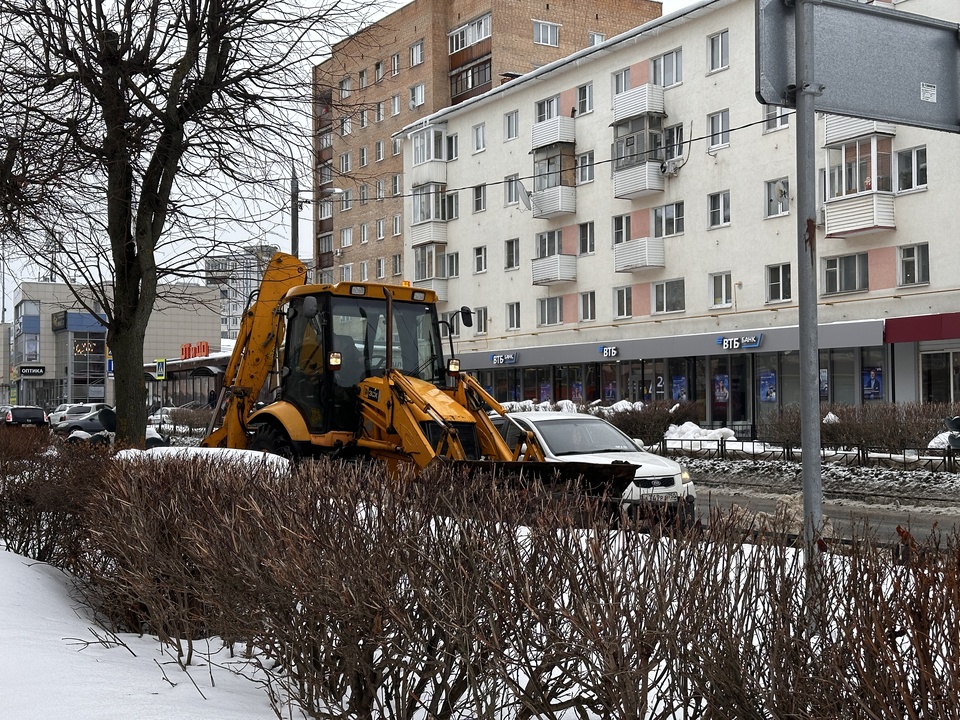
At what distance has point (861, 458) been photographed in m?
21.0

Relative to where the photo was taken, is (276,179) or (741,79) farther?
(741,79)

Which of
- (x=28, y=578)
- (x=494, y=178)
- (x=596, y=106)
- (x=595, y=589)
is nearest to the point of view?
(x=595, y=589)

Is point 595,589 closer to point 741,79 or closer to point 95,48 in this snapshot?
point 95,48

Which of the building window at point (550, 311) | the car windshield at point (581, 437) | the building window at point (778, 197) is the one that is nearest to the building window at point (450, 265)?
the building window at point (550, 311)

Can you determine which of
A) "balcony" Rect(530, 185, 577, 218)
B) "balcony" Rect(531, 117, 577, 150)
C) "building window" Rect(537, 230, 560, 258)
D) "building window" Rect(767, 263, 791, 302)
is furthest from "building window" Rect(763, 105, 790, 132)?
"building window" Rect(537, 230, 560, 258)

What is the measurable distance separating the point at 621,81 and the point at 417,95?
1991 centimetres

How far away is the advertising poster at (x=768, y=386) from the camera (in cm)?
3700

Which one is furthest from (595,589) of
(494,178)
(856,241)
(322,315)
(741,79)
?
(494,178)

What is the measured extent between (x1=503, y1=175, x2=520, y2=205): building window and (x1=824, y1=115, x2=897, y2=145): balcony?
1770 centimetres

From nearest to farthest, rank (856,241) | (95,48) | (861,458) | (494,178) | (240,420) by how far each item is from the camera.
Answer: (95,48) → (240,420) → (861,458) → (856,241) → (494,178)

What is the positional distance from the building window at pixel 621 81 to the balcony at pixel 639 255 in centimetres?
639

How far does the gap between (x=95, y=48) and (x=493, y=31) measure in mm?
47631

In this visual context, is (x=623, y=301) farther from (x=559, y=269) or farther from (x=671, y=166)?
(x=671, y=166)

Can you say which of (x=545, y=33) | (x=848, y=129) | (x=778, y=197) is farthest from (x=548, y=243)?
(x=545, y=33)
